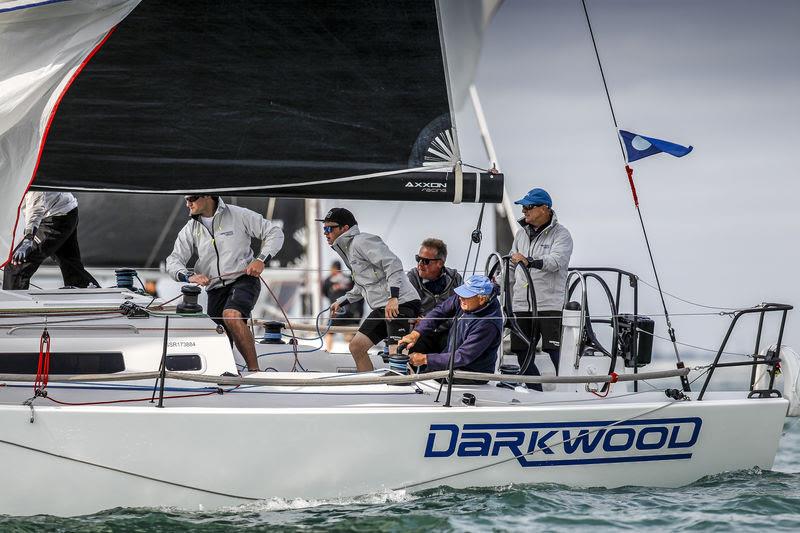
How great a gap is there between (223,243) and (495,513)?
2.70 meters

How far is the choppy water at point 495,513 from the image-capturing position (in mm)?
5344

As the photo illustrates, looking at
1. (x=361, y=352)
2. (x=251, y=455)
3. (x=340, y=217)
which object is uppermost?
(x=340, y=217)

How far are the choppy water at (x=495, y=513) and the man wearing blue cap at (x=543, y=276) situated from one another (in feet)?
→ 3.96

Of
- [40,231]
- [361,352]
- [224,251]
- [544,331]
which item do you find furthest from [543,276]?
[40,231]

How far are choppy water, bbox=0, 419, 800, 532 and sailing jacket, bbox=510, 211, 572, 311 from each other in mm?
1403

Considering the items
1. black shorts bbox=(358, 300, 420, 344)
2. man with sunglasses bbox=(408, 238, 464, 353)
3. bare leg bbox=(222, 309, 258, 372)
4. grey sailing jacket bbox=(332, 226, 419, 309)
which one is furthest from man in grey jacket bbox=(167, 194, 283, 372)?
man with sunglasses bbox=(408, 238, 464, 353)

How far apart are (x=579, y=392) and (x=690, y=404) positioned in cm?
68

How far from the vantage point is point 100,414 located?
546 centimetres

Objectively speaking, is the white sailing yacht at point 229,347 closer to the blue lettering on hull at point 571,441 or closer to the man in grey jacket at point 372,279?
the blue lettering on hull at point 571,441

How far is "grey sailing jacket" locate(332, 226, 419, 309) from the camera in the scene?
23.0 ft

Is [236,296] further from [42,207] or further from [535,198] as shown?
[535,198]

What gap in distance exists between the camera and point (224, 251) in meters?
7.09

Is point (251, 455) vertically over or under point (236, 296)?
under

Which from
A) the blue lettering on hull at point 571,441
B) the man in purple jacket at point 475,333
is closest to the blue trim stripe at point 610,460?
the blue lettering on hull at point 571,441
